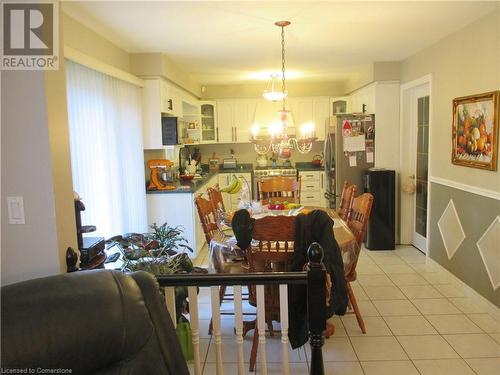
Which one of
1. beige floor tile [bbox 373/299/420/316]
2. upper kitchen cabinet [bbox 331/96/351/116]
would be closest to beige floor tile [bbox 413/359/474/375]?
beige floor tile [bbox 373/299/420/316]

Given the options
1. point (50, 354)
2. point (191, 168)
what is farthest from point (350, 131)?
point (50, 354)

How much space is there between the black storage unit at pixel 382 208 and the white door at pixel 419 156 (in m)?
0.29

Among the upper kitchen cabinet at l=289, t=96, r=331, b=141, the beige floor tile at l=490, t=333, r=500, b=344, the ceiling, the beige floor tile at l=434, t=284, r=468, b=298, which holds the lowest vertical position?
the beige floor tile at l=490, t=333, r=500, b=344

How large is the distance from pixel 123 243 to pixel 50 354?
157cm

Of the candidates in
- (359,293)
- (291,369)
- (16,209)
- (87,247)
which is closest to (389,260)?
(359,293)

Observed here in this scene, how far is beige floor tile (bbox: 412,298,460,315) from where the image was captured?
3.35m

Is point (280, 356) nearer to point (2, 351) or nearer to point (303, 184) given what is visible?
Answer: point (2, 351)

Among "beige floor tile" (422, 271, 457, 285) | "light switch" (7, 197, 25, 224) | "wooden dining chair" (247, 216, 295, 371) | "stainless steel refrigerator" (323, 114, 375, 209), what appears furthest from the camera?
"stainless steel refrigerator" (323, 114, 375, 209)

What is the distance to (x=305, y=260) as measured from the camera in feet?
7.58

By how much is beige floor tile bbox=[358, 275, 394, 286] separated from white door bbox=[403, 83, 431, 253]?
834mm

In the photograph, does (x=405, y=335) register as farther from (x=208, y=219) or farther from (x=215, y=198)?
(x=215, y=198)

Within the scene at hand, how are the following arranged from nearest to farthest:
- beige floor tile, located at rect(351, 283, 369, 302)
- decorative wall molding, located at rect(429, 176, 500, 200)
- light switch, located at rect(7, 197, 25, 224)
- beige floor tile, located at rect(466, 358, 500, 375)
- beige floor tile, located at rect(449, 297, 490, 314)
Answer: light switch, located at rect(7, 197, 25, 224) < beige floor tile, located at rect(466, 358, 500, 375) < decorative wall molding, located at rect(429, 176, 500, 200) < beige floor tile, located at rect(449, 297, 490, 314) < beige floor tile, located at rect(351, 283, 369, 302)

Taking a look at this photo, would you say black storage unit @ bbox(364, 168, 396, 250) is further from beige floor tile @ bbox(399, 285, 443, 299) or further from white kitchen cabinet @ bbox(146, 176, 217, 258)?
white kitchen cabinet @ bbox(146, 176, 217, 258)

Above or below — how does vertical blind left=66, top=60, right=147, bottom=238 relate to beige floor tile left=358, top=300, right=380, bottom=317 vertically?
above
